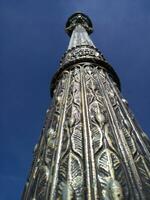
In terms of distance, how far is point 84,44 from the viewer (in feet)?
23.3

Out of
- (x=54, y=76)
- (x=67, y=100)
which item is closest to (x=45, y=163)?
(x=67, y=100)

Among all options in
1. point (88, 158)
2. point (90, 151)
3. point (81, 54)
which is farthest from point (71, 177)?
point (81, 54)

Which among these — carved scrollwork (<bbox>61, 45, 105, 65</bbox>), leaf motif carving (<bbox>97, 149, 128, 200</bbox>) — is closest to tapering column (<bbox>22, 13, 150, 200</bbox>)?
leaf motif carving (<bbox>97, 149, 128, 200</bbox>)

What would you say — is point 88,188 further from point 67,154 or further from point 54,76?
point 54,76

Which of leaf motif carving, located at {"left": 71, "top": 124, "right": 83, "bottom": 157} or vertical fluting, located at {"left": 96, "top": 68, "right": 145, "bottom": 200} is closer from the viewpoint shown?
vertical fluting, located at {"left": 96, "top": 68, "right": 145, "bottom": 200}

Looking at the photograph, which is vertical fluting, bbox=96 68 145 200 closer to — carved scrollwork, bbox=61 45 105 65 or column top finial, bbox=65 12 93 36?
carved scrollwork, bbox=61 45 105 65

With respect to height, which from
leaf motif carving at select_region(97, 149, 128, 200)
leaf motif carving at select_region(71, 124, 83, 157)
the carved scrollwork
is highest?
the carved scrollwork

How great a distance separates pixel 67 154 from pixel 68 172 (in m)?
0.30

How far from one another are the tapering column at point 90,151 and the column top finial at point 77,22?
4273 mm

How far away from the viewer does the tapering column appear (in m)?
2.96

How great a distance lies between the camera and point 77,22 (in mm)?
9508

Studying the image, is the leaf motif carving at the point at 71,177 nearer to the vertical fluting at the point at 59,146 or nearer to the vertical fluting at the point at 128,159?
the vertical fluting at the point at 59,146

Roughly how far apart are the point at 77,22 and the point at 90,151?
21.8ft

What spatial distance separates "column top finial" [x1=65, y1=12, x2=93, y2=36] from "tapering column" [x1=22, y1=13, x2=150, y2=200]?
427 cm
